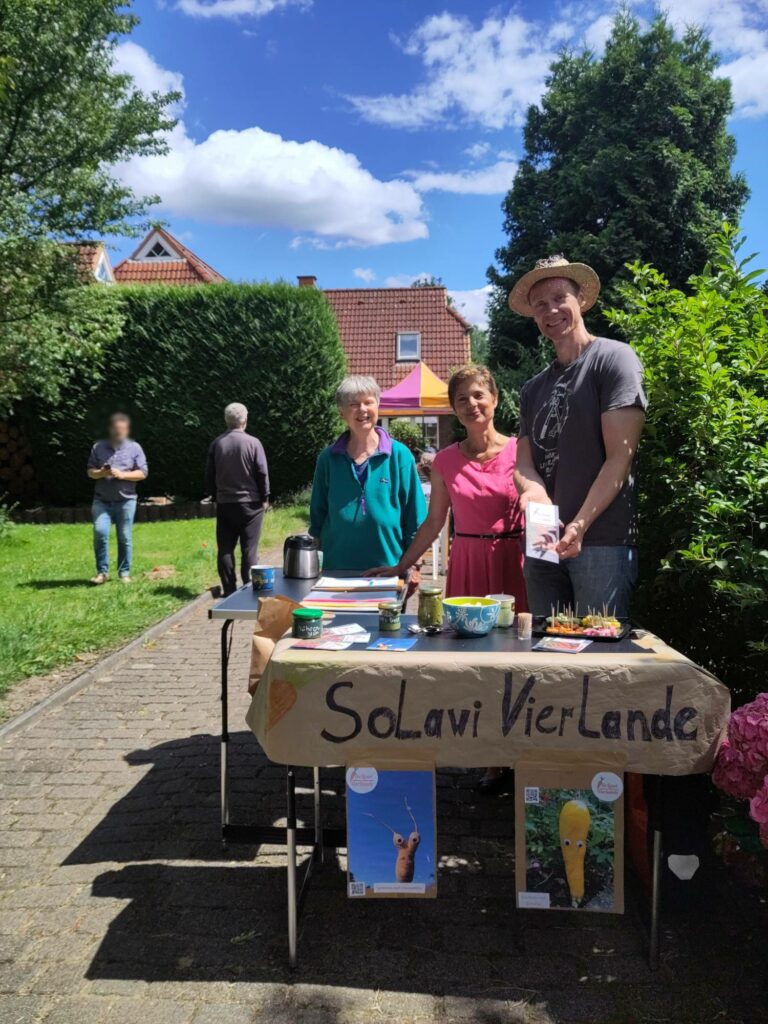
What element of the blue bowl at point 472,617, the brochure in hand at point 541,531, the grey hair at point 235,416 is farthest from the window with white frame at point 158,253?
the blue bowl at point 472,617

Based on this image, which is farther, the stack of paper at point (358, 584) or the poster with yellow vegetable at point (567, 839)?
the stack of paper at point (358, 584)

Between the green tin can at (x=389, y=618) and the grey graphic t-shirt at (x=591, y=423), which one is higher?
the grey graphic t-shirt at (x=591, y=423)

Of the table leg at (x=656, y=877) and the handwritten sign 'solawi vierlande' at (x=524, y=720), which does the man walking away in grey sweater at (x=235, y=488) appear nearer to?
the handwritten sign 'solawi vierlande' at (x=524, y=720)

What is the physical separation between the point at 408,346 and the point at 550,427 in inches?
957

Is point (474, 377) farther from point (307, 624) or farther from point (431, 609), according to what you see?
point (307, 624)

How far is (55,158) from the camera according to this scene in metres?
12.0

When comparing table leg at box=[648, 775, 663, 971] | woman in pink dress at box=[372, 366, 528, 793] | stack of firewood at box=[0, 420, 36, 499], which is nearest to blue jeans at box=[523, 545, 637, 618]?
woman in pink dress at box=[372, 366, 528, 793]

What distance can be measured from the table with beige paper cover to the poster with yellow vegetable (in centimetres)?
8

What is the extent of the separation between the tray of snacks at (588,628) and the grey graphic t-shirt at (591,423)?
44 cm

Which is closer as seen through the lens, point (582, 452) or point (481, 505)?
point (582, 452)

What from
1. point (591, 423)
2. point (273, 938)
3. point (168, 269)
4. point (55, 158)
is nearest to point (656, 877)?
point (273, 938)

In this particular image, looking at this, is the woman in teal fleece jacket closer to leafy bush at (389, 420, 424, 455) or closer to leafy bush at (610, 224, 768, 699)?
Answer: leafy bush at (610, 224, 768, 699)

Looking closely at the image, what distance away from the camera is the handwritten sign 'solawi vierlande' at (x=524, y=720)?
7.11 ft

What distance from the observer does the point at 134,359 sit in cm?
1605
